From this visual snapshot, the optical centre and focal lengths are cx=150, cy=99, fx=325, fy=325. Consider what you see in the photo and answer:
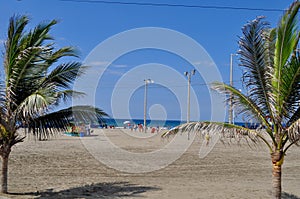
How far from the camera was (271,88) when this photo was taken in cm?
681

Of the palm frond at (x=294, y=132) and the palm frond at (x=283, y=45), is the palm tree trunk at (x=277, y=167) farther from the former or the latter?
the palm frond at (x=283, y=45)

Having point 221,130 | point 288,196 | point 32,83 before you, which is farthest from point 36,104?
point 288,196

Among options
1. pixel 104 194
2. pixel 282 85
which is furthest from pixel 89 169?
pixel 282 85

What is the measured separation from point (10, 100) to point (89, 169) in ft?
20.2

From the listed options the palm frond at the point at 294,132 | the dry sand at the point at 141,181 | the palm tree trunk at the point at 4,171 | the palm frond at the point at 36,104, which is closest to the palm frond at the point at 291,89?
the palm frond at the point at 294,132

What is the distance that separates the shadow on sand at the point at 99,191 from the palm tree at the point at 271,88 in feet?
9.07

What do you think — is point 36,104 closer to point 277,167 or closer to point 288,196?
point 277,167

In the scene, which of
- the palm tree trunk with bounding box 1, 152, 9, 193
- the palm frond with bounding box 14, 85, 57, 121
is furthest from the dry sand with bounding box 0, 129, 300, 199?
the palm frond with bounding box 14, 85, 57, 121

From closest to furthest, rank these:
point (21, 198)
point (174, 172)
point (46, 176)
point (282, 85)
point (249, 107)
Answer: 1. point (282, 85)
2. point (249, 107)
3. point (21, 198)
4. point (46, 176)
5. point (174, 172)

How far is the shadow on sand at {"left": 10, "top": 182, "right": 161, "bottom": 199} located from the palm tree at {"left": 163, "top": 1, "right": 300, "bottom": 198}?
276 centimetres

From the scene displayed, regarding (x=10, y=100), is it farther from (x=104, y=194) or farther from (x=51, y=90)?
(x=104, y=194)

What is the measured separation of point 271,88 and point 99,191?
5.23 meters

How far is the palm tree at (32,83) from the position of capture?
295 inches

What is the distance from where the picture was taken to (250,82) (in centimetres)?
718
